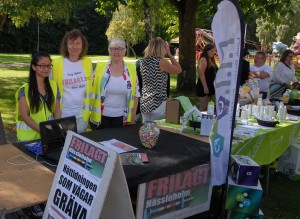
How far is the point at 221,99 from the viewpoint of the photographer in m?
2.76

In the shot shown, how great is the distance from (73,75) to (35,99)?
0.50 m


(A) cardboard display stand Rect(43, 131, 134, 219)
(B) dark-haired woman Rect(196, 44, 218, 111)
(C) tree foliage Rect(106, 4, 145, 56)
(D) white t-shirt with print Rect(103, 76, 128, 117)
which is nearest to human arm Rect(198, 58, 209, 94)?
(B) dark-haired woman Rect(196, 44, 218, 111)

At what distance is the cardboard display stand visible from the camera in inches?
75.5

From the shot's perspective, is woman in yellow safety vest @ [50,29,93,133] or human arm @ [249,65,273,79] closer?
woman in yellow safety vest @ [50,29,93,133]

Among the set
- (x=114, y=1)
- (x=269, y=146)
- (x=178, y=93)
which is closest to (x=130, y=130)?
(x=269, y=146)

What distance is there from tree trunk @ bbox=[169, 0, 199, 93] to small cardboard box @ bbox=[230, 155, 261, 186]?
7.01 metres

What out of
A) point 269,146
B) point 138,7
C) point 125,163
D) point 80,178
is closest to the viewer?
point 80,178

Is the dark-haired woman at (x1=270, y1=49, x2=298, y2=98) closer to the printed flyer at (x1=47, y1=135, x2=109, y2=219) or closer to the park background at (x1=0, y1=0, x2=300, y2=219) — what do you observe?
the park background at (x1=0, y1=0, x2=300, y2=219)

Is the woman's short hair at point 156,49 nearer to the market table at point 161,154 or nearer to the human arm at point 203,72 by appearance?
the market table at point 161,154

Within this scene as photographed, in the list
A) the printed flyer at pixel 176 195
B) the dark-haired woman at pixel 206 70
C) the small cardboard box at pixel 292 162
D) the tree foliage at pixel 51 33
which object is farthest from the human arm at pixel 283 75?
the tree foliage at pixel 51 33

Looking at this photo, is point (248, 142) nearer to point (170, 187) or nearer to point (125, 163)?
point (170, 187)

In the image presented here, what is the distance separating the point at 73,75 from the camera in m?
3.32

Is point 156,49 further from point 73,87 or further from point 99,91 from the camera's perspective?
point 73,87

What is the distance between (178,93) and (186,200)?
7.28 metres
